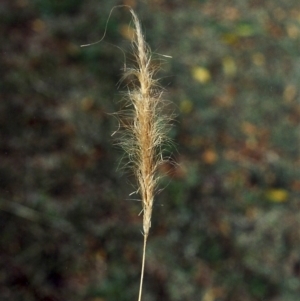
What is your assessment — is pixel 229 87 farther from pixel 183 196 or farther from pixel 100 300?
pixel 100 300

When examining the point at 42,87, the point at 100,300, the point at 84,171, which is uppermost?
the point at 42,87

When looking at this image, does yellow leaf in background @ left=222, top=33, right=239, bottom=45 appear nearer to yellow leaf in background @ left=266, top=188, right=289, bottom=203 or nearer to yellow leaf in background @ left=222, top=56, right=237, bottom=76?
yellow leaf in background @ left=222, top=56, right=237, bottom=76

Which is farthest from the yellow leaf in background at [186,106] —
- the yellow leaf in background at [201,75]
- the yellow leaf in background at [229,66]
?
the yellow leaf in background at [229,66]

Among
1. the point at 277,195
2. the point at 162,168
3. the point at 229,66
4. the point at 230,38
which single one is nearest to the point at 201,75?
the point at 229,66

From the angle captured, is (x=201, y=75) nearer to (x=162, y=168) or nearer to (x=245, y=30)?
(x=245, y=30)

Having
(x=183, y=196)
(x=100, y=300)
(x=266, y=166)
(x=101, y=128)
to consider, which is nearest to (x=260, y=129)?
(x=266, y=166)

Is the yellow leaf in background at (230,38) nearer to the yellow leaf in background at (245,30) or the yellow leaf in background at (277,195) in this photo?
the yellow leaf in background at (245,30)
